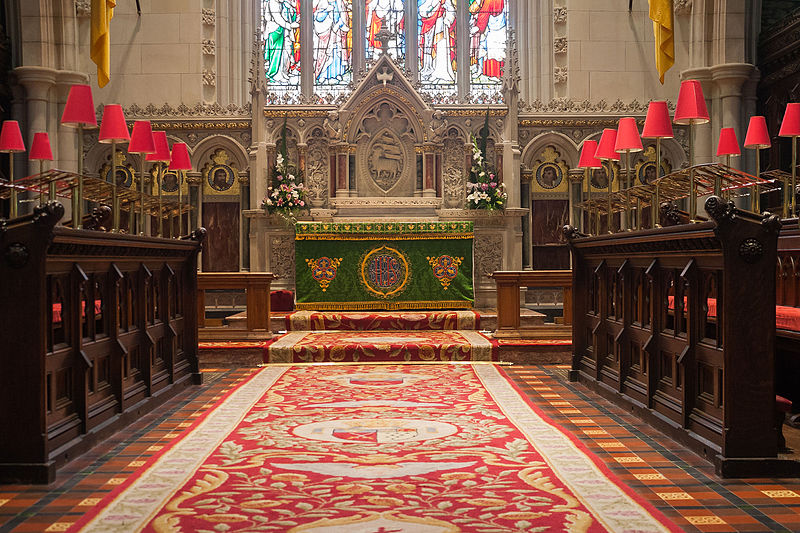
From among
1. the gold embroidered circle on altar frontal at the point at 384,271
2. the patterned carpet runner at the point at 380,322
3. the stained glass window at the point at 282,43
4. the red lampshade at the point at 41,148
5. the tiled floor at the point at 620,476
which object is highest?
the stained glass window at the point at 282,43

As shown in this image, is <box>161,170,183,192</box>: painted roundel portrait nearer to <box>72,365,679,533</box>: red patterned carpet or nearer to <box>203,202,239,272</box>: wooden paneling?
<box>203,202,239,272</box>: wooden paneling

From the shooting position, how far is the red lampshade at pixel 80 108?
15.7 feet

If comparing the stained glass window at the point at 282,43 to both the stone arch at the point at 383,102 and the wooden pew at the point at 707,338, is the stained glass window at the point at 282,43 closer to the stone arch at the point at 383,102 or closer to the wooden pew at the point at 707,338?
the stone arch at the point at 383,102

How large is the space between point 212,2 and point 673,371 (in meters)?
9.99

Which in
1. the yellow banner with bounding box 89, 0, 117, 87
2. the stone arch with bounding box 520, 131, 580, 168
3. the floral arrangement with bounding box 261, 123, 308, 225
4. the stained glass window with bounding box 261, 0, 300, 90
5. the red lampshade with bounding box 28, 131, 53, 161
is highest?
the stained glass window with bounding box 261, 0, 300, 90

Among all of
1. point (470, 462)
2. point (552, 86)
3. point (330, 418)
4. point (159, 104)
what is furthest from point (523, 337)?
point (159, 104)

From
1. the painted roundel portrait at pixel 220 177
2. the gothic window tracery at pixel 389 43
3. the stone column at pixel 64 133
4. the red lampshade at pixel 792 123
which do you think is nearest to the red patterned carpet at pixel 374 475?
the red lampshade at pixel 792 123

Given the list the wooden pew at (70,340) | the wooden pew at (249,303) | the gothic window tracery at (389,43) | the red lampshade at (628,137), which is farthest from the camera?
the gothic window tracery at (389,43)

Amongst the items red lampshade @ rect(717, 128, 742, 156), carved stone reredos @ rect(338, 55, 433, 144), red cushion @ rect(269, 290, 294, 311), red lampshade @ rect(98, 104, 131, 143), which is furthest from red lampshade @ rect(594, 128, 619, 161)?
red cushion @ rect(269, 290, 294, 311)

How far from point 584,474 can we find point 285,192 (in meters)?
6.97

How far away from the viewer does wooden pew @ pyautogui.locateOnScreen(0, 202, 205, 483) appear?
325cm

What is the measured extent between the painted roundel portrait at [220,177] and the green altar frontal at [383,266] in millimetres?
2123

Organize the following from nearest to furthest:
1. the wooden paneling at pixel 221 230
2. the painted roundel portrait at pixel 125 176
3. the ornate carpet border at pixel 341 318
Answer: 1. the ornate carpet border at pixel 341 318
2. the painted roundel portrait at pixel 125 176
3. the wooden paneling at pixel 221 230

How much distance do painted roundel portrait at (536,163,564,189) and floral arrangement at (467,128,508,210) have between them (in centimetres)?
94
